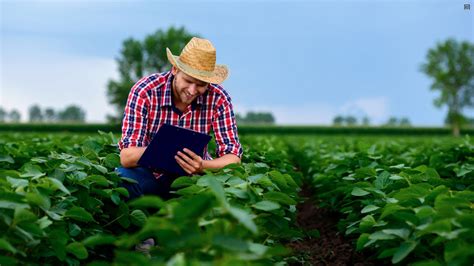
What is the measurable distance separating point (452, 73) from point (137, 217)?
5628cm

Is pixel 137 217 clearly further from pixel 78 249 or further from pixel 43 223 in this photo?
pixel 43 223

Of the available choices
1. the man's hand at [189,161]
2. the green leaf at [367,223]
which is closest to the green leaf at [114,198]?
the man's hand at [189,161]

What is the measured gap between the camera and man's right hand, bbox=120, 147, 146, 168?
4348mm

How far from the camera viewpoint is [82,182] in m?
3.69

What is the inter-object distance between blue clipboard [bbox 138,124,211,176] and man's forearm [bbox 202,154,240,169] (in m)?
0.10

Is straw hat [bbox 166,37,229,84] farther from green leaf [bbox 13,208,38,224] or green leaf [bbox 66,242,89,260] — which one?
green leaf [bbox 13,208,38,224]

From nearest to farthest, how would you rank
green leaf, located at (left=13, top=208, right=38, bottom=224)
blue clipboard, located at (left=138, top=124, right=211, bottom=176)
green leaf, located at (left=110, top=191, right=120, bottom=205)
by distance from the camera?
1. green leaf, located at (left=13, top=208, right=38, bottom=224)
2. green leaf, located at (left=110, top=191, right=120, bottom=205)
3. blue clipboard, located at (left=138, top=124, right=211, bottom=176)

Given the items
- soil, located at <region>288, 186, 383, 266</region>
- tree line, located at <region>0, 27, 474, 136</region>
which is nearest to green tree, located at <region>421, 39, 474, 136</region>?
tree line, located at <region>0, 27, 474, 136</region>

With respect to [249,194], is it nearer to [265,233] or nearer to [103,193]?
[265,233]

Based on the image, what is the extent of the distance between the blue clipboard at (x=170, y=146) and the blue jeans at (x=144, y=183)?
0.37 feet

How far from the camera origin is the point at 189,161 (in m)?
4.28

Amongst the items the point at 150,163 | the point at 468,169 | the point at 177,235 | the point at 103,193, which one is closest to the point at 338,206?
the point at 468,169

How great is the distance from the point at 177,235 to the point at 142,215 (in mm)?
1702

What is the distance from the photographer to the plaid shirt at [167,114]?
14.9 ft
